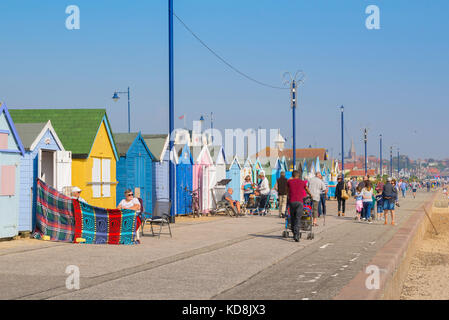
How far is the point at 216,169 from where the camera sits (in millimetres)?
32562

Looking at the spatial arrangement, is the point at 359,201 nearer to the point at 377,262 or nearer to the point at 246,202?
the point at 246,202

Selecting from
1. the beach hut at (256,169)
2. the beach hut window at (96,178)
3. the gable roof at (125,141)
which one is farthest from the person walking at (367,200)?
the beach hut at (256,169)

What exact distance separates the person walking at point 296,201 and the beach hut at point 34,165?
641 cm

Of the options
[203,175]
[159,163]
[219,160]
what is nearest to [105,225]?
[159,163]

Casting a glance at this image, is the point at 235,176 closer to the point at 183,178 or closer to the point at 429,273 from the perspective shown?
the point at 183,178

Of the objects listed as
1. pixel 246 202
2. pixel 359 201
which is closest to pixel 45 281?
pixel 359 201

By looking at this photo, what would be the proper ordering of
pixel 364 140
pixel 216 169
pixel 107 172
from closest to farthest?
1. pixel 107 172
2. pixel 216 169
3. pixel 364 140

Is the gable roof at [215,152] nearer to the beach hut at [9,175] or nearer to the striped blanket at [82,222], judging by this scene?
the striped blanket at [82,222]

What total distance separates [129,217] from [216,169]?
17.2 meters

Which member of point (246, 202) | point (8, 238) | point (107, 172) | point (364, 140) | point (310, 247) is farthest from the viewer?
point (364, 140)

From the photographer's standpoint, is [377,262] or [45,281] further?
[377,262]

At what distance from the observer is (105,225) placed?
1562cm

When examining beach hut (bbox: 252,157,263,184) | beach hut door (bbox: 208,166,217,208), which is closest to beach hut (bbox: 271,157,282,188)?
beach hut (bbox: 252,157,263,184)

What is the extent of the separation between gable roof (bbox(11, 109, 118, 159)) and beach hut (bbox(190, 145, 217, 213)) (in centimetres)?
725
